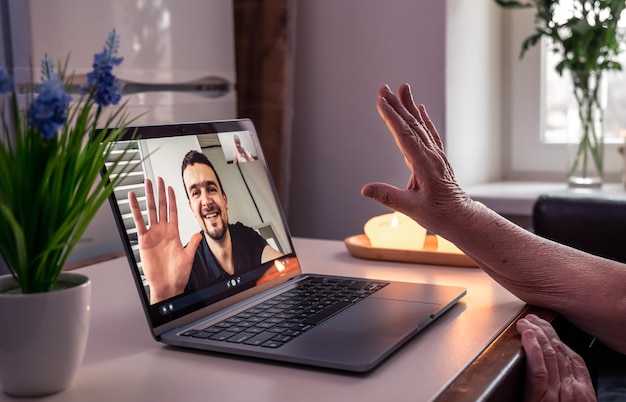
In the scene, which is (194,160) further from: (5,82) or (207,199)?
(5,82)

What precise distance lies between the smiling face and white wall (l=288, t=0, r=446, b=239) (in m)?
1.31

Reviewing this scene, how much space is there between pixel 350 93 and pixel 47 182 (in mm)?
1783

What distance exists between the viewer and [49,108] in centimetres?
64

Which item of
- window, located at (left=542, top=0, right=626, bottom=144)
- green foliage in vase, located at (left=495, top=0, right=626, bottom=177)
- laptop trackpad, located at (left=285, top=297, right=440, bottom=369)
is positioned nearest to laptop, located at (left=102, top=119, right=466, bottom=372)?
laptop trackpad, located at (left=285, top=297, right=440, bottom=369)

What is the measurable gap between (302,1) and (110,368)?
184cm

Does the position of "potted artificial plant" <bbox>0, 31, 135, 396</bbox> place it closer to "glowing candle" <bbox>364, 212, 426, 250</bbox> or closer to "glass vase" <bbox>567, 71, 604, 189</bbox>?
"glowing candle" <bbox>364, 212, 426, 250</bbox>

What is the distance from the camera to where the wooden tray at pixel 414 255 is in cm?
127

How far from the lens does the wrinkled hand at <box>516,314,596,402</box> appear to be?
867 millimetres

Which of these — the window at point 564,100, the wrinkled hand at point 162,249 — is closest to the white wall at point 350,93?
the window at point 564,100

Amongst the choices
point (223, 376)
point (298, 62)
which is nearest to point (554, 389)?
point (223, 376)

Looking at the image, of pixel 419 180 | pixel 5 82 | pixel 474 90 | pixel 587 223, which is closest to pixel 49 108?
pixel 5 82

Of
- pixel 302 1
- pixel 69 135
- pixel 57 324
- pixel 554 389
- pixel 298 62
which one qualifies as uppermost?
pixel 302 1

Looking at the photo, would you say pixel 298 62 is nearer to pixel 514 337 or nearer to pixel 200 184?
pixel 200 184

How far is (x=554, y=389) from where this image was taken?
89 centimetres
